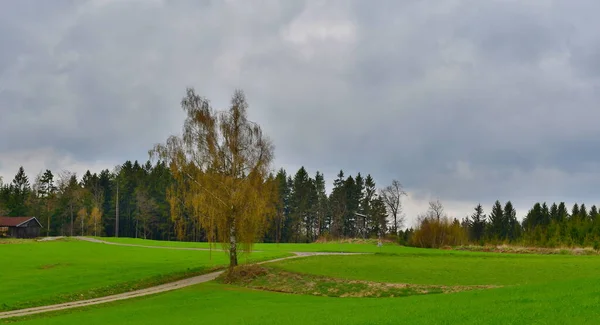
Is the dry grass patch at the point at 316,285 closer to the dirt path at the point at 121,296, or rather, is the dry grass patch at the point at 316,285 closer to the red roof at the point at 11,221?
the dirt path at the point at 121,296

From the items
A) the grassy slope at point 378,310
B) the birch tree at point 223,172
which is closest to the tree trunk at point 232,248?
the birch tree at point 223,172

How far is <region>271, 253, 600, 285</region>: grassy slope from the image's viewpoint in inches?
1287

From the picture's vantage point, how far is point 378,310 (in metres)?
19.2

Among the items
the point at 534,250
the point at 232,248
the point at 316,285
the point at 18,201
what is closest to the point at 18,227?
the point at 18,201

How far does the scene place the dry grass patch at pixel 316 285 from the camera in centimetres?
3041

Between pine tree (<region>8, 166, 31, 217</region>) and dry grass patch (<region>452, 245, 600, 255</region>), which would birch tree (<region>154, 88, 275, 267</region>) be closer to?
dry grass patch (<region>452, 245, 600, 255</region>)

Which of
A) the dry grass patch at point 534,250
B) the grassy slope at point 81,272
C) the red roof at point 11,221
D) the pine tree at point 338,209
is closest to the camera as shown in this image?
the grassy slope at point 81,272

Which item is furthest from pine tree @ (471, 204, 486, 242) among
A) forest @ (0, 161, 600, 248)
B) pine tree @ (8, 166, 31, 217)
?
pine tree @ (8, 166, 31, 217)

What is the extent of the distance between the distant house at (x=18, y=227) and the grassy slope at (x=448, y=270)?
294ft

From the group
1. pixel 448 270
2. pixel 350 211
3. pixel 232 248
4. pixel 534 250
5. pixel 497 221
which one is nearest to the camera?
pixel 448 270

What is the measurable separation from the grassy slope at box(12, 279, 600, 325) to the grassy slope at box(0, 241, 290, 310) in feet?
20.7

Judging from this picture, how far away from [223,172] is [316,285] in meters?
12.0

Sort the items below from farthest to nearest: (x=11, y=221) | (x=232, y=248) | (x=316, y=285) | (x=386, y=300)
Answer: (x=11, y=221), (x=232, y=248), (x=316, y=285), (x=386, y=300)

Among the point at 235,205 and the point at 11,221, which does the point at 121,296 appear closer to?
the point at 235,205
